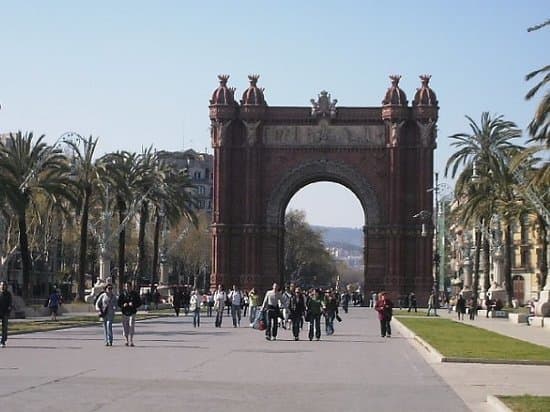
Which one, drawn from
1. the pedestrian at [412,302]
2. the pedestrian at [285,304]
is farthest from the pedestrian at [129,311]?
the pedestrian at [412,302]

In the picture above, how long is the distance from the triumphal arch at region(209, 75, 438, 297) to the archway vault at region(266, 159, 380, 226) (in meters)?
0.08

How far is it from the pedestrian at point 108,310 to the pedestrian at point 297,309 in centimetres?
696

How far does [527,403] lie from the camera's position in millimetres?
15789

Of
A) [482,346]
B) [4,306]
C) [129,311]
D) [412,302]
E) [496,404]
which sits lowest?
[496,404]

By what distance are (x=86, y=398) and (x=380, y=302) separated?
2308 cm

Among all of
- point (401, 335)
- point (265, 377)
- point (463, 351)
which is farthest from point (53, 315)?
point (265, 377)

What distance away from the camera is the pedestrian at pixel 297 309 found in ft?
120

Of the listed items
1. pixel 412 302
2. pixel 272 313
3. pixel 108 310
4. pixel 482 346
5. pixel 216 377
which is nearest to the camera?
pixel 216 377

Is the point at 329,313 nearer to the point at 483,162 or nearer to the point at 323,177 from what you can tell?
the point at 483,162

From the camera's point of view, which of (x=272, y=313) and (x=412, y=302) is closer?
(x=272, y=313)

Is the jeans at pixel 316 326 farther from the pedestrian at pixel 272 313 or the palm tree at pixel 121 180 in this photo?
the palm tree at pixel 121 180

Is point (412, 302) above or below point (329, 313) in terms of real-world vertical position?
above

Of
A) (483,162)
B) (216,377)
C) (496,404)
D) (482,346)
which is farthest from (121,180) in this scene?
(496,404)

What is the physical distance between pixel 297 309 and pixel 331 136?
185ft
